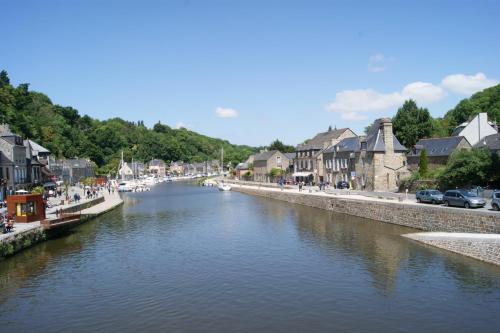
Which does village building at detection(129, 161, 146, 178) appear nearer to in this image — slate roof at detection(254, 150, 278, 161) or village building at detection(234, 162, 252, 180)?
village building at detection(234, 162, 252, 180)

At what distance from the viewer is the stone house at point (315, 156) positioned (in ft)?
240

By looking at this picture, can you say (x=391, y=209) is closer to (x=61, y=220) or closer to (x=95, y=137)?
(x=61, y=220)

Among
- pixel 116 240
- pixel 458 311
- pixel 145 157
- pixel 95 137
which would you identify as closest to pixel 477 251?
pixel 458 311

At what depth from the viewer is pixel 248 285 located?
68.9 feet

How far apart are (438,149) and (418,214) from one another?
22.5 meters

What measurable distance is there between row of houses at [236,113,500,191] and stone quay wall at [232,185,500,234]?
8032mm

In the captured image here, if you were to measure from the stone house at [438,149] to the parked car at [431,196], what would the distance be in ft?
49.4

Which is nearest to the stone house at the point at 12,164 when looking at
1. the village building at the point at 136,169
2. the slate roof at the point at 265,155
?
→ the slate roof at the point at 265,155

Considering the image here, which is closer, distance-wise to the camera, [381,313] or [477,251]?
[381,313]

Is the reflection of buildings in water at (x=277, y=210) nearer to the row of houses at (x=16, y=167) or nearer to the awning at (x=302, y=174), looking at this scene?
the awning at (x=302, y=174)

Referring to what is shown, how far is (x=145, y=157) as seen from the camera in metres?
178

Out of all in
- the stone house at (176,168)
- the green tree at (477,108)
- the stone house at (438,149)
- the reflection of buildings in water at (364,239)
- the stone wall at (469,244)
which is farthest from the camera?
the stone house at (176,168)

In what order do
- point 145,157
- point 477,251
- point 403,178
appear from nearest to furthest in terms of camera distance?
point 477,251, point 403,178, point 145,157

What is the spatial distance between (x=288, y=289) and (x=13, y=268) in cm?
1621
